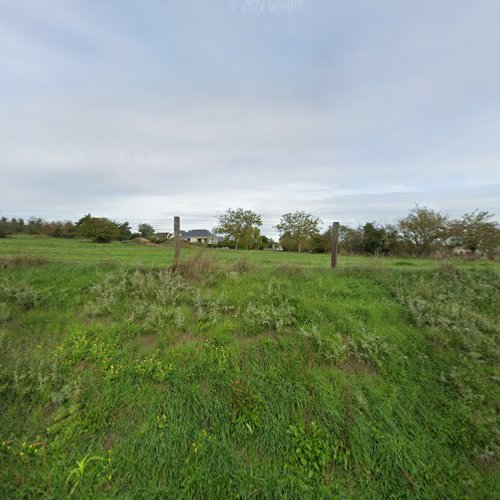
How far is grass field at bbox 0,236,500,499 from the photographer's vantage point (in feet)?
8.41

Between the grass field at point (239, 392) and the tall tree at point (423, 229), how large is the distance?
23063 millimetres

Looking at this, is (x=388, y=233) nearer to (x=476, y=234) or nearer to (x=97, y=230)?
(x=476, y=234)

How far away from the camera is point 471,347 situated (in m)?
4.23

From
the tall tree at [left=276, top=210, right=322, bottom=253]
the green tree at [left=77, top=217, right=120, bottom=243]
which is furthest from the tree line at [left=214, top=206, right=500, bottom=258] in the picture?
the green tree at [left=77, top=217, right=120, bottom=243]

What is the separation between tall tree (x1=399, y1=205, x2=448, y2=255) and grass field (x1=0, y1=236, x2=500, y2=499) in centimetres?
2306

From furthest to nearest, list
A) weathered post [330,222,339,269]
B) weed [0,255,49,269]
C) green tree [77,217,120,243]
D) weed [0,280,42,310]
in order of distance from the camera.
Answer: green tree [77,217,120,243] → weathered post [330,222,339,269] → weed [0,255,49,269] → weed [0,280,42,310]

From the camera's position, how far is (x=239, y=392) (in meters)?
3.27

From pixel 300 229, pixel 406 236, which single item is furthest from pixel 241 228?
pixel 406 236

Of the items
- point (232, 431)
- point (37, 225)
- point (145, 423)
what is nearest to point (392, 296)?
point (232, 431)

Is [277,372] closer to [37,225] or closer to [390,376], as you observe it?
[390,376]

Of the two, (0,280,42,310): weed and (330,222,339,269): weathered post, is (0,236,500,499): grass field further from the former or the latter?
(330,222,339,269): weathered post

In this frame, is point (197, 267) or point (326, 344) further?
point (197, 267)

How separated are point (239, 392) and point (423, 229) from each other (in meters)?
29.1

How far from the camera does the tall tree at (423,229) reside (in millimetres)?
23641
